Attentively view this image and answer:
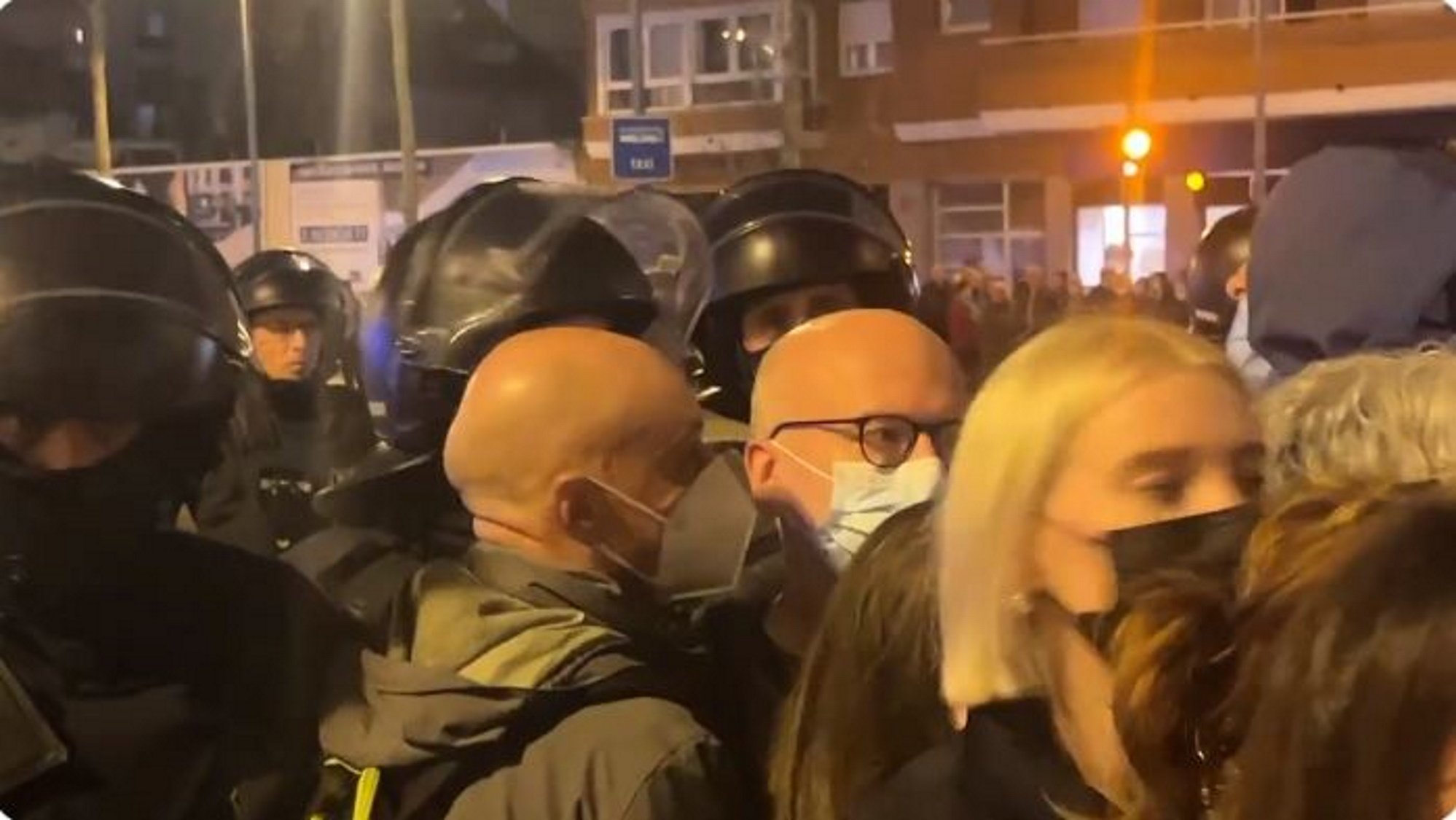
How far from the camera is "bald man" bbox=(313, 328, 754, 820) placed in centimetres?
104

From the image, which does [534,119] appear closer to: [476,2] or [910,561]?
[476,2]

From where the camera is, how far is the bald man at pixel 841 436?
1.05m

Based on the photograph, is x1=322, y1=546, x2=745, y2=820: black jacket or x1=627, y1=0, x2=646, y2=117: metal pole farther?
x1=627, y1=0, x2=646, y2=117: metal pole

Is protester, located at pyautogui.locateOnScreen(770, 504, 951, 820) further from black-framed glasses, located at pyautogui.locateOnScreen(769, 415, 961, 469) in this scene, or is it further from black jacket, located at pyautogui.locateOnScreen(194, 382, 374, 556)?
black jacket, located at pyautogui.locateOnScreen(194, 382, 374, 556)

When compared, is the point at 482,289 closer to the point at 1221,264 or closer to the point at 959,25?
the point at 959,25

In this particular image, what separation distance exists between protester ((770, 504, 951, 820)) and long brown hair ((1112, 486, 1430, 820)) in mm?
191

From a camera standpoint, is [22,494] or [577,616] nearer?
[577,616]

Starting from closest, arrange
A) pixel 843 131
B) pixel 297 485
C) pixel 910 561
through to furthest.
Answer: pixel 910 561, pixel 843 131, pixel 297 485

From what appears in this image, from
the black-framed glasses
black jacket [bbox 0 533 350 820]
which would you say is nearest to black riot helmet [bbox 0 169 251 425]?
black jacket [bbox 0 533 350 820]

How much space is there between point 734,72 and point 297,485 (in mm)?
412

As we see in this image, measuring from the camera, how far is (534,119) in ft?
4.05

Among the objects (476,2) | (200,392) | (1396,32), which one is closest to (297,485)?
(200,392)

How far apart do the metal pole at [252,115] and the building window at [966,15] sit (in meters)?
0.47

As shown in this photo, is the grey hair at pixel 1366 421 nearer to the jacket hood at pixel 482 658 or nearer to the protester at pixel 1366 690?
the protester at pixel 1366 690
